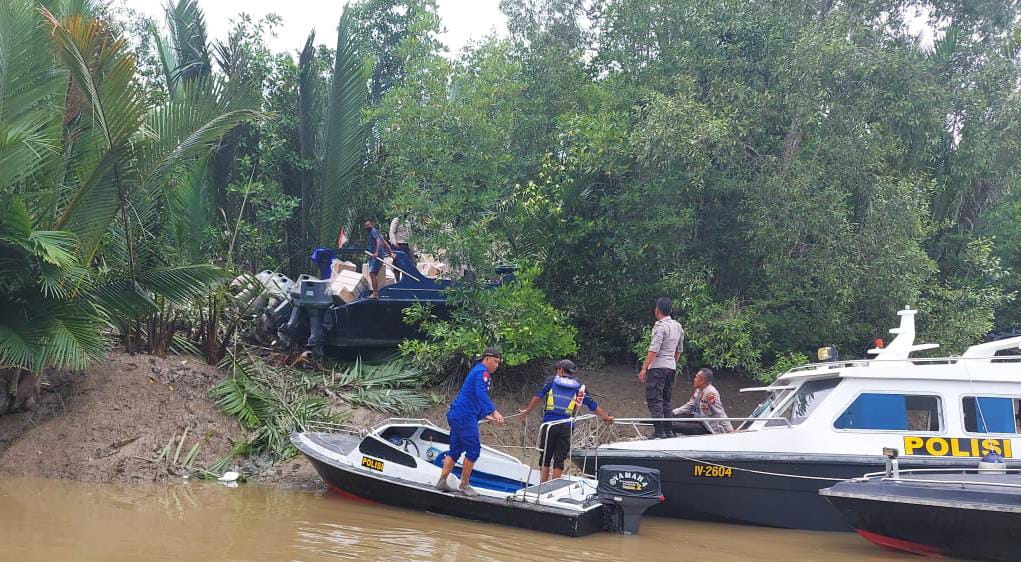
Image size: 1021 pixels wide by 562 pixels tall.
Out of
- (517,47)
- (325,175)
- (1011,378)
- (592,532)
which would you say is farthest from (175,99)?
(1011,378)

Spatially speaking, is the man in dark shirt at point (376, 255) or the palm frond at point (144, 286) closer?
the palm frond at point (144, 286)

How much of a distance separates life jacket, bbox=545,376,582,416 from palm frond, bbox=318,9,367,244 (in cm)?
933

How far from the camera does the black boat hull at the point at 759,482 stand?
33.6ft

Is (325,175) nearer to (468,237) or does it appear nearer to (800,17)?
(468,237)

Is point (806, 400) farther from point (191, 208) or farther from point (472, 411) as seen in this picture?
point (191, 208)

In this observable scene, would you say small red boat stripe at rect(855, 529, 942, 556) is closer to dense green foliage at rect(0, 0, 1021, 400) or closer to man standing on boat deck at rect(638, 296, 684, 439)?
man standing on boat deck at rect(638, 296, 684, 439)

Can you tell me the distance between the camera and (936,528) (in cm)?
901

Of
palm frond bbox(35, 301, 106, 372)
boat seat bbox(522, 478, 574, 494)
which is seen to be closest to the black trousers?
boat seat bbox(522, 478, 574, 494)

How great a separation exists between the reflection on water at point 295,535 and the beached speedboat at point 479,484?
152 millimetres

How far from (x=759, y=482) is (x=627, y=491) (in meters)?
1.78

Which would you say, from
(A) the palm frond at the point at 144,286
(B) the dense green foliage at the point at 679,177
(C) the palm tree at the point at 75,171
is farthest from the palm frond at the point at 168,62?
(A) the palm frond at the point at 144,286

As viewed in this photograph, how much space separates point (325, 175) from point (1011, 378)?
1252 centimetres

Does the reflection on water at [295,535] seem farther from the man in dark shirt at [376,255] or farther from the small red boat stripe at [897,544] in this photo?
the man in dark shirt at [376,255]

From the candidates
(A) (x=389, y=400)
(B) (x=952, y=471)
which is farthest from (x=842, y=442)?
(A) (x=389, y=400)
